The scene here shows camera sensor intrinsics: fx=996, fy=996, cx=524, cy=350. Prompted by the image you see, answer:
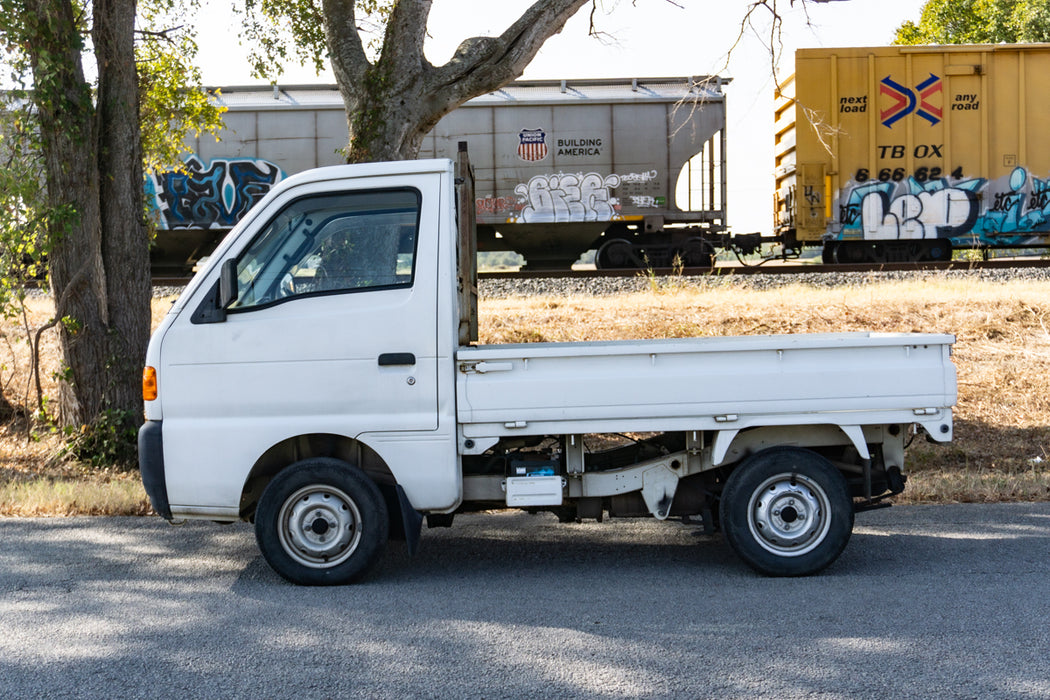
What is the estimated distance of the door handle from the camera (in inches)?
210

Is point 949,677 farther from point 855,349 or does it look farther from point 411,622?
point 411,622

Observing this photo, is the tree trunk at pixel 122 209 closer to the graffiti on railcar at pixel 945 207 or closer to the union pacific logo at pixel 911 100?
the graffiti on railcar at pixel 945 207

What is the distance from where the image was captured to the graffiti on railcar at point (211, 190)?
64.1 feet

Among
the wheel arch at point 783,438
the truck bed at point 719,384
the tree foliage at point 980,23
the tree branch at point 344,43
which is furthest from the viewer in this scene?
the tree foliage at point 980,23

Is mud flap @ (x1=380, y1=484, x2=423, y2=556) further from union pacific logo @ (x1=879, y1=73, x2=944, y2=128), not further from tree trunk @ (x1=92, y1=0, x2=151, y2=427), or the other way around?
union pacific logo @ (x1=879, y1=73, x2=944, y2=128)

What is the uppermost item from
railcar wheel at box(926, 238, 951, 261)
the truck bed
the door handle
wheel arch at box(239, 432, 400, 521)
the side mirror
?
railcar wheel at box(926, 238, 951, 261)

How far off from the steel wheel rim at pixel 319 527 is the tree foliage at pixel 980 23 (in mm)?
24841

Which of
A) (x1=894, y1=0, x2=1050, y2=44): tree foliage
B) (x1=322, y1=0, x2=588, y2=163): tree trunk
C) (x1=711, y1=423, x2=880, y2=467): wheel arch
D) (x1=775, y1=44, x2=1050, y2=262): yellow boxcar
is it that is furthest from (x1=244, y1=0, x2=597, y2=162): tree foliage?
(x1=894, y1=0, x2=1050, y2=44): tree foliage

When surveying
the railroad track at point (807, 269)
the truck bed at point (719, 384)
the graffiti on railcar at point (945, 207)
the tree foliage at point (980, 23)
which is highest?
the tree foliage at point (980, 23)

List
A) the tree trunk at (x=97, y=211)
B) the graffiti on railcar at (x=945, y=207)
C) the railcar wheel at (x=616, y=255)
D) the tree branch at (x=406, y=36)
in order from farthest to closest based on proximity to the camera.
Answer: the railcar wheel at (x=616, y=255) < the graffiti on railcar at (x=945, y=207) < the tree branch at (x=406, y=36) < the tree trunk at (x=97, y=211)

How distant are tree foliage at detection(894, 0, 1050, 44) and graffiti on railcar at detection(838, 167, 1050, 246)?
9.22 meters

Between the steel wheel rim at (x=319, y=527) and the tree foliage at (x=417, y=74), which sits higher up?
the tree foliage at (x=417, y=74)

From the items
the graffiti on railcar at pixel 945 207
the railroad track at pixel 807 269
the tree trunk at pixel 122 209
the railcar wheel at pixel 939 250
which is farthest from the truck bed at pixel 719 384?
the railcar wheel at pixel 939 250

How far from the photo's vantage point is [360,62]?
937cm
